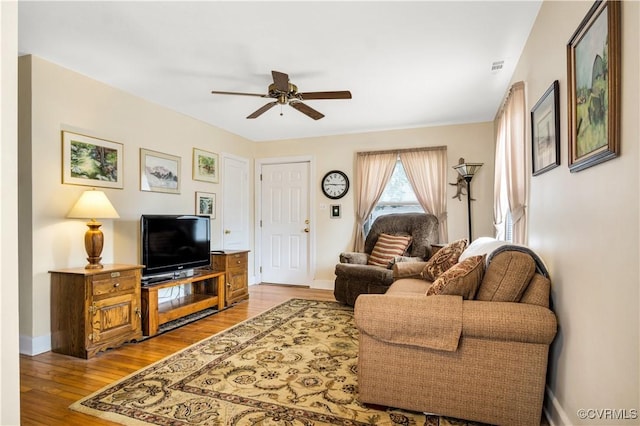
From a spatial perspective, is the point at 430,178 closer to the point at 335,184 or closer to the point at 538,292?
the point at 335,184

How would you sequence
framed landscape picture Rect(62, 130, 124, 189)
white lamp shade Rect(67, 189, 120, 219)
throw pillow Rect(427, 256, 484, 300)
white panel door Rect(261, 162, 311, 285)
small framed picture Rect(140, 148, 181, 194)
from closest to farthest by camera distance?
A: throw pillow Rect(427, 256, 484, 300) → white lamp shade Rect(67, 189, 120, 219) → framed landscape picture Rect(62, 130, 124, 189) → small framed picture Rect(140, 148, 181, 194) → white panel door Rect(261, 162, 311, 285)

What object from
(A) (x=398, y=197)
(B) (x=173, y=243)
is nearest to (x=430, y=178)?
(A) (x=398, y=197)

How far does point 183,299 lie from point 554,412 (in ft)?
11.6

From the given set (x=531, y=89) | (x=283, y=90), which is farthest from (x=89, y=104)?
(x=531, y=89)

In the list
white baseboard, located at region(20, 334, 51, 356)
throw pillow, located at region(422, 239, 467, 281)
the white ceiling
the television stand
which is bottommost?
white baseboard, located at region(20, 334, 51, 356)

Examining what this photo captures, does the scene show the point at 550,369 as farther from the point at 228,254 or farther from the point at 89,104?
the point at 89,104

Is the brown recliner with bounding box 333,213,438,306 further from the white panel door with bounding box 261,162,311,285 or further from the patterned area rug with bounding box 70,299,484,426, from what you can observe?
the white panel door with bounding box 261,162,311,285

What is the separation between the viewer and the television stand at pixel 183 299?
315 cm

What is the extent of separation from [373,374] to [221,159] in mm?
3943

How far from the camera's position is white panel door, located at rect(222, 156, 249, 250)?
16.6 feet

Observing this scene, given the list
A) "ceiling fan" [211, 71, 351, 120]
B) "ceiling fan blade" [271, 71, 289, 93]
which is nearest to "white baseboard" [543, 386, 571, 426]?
"ceiling fan" [211, 71, 351, 120]

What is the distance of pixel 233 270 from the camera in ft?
14.1

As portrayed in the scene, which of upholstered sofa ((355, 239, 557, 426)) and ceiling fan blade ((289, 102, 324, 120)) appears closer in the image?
upholstered sofa ((355, 239, 557, 426))

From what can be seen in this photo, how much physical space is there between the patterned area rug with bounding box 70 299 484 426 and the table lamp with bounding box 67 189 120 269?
1138 millimetres
